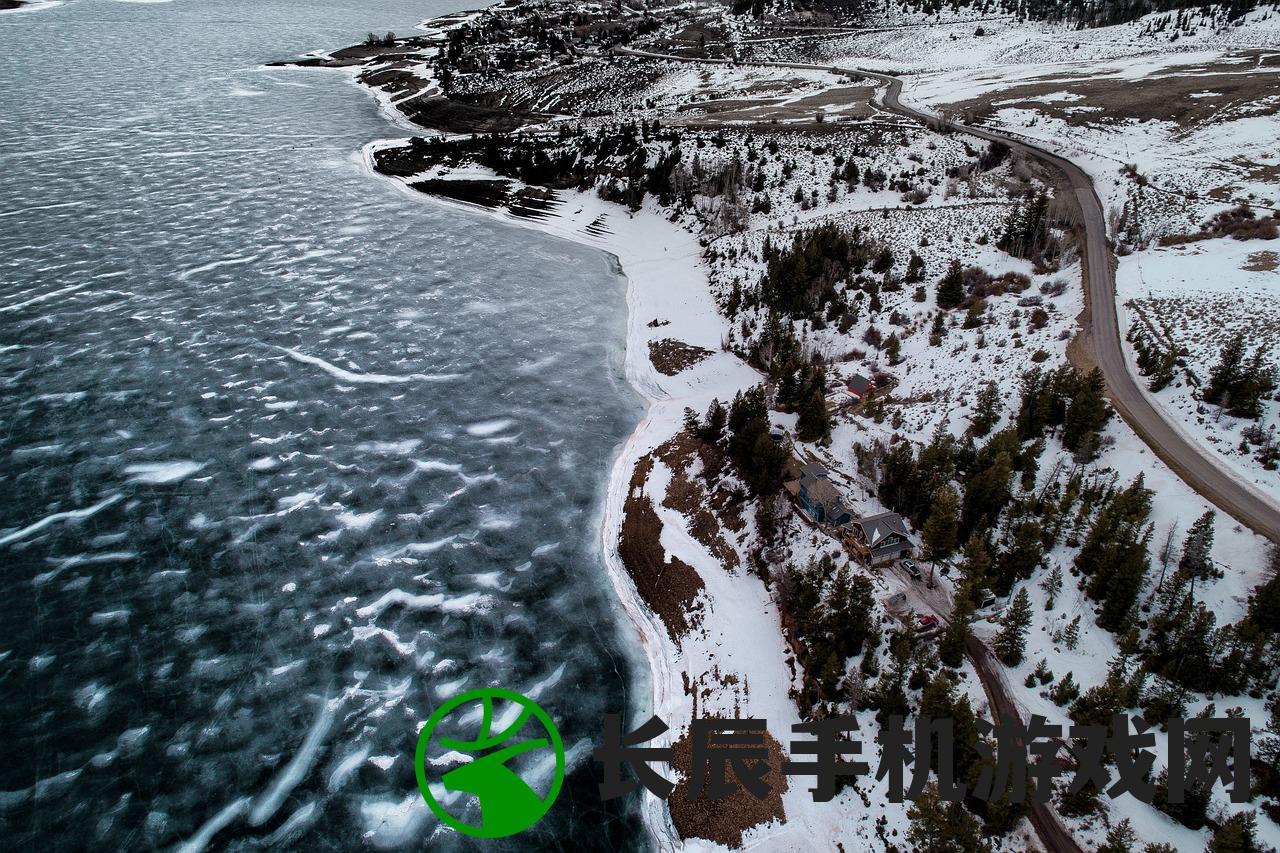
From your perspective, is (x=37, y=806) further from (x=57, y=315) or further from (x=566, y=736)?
(x=57, y=315)

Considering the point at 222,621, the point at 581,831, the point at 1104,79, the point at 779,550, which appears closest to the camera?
the point at 581,831

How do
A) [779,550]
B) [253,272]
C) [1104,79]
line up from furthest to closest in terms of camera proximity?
[1104,79], [253,272], [779,550]

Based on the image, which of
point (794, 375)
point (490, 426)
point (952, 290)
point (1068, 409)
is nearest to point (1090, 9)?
point (952, 290)

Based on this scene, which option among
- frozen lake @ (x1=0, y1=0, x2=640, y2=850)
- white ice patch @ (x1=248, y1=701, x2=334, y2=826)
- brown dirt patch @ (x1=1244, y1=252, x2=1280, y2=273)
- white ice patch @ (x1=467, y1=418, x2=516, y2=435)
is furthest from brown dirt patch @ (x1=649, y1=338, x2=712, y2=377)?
brown dirt patch @ (x1=1244, y1=252, x2=1280, y2=273)

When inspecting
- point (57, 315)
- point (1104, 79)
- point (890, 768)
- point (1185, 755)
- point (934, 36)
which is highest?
point (934, 36)

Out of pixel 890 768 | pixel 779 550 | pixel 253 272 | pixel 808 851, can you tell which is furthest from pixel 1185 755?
pixel 253 272

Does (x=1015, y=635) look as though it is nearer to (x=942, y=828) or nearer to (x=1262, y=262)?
(x=942, y=828)

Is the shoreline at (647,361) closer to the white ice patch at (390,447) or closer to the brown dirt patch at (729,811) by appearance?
the brown dirt patch at (729,811)
